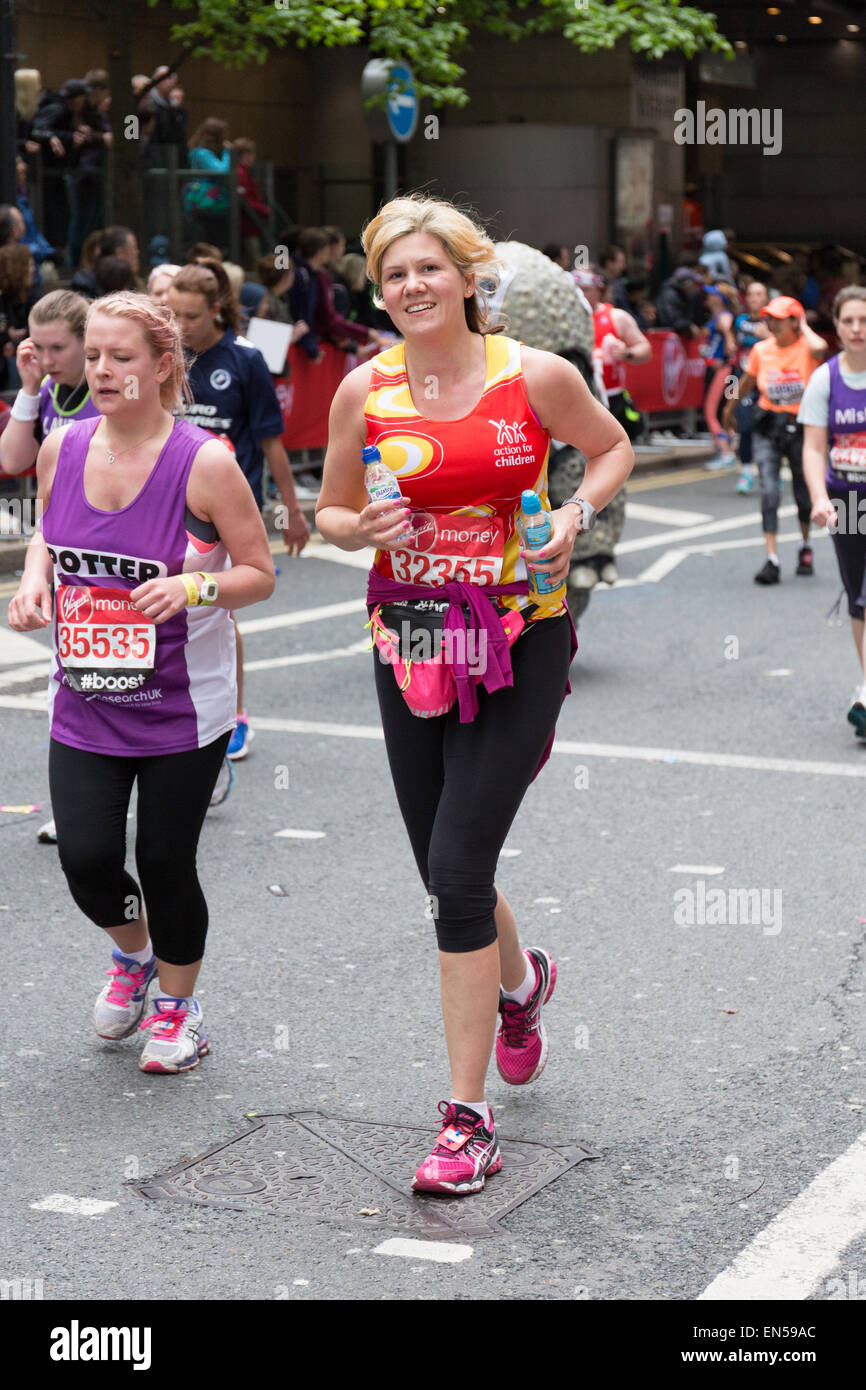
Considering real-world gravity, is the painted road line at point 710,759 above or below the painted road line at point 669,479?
above

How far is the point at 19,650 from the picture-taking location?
1027 cm

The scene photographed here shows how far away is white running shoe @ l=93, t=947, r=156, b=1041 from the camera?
4.78m

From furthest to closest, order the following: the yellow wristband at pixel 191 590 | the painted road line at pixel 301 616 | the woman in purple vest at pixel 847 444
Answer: the painted road line at pixel 301 616 < the woman in purple vest at pixel 847 444 < the yellow wristband at pixel 191 590

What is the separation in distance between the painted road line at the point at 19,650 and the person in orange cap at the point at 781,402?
4939mm

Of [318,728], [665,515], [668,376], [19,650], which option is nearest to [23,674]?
[19,650]

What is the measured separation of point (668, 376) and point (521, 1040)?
58.7ft

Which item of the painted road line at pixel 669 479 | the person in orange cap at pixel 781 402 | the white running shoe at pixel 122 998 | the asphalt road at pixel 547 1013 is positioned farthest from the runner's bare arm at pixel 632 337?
the white running shoe at pixel 122 998

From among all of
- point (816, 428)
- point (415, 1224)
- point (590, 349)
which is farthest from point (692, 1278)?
point (590, 349)

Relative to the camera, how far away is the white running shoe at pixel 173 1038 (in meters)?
4.68

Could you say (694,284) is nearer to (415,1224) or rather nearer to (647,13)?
(647,13)

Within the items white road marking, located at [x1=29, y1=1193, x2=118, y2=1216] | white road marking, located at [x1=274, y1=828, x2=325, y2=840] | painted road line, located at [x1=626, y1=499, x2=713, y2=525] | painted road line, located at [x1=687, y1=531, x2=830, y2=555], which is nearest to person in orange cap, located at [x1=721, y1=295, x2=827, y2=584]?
painted road line, located at [x1=687, y1=531, x2=830, y2=555]

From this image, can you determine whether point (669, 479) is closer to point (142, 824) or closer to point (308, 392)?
point (308, 392)

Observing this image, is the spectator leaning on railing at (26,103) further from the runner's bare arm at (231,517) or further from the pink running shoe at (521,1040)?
the pink running shoe at (521,1040)
